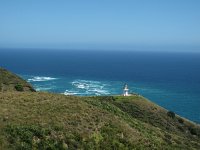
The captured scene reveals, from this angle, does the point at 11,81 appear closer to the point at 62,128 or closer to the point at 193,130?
the point at 193,130

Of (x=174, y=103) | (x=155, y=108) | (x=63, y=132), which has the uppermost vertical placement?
(x=63, y=132)

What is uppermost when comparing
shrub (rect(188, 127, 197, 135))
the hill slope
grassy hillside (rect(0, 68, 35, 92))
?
the hill slope

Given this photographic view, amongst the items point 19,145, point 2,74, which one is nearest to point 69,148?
point 19,145

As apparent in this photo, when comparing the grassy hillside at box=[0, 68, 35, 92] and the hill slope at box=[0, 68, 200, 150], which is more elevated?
the hill slope at box=[0, 68, 200, 150]

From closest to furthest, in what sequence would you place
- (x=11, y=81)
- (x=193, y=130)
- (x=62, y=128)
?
(x=62, y=128), (x=193, y=130), (x=11, y=81)

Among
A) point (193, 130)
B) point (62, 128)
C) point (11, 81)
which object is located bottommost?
point (193, 130)

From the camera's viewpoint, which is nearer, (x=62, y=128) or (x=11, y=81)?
(x=62, y=128)

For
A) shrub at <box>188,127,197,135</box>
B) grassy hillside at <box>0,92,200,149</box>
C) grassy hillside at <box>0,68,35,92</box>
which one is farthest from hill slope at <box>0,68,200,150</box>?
grassy hillside at <box>0,68,35,92</box>

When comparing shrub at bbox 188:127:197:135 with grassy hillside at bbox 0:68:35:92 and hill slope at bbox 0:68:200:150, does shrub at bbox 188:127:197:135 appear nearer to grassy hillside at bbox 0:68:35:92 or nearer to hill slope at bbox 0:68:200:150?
hill slope at bbox 0:68:200:150

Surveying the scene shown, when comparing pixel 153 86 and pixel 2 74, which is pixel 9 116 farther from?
pixel 153 86

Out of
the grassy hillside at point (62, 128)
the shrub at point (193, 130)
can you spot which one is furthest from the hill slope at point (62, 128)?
the shrub at point (193, 130)

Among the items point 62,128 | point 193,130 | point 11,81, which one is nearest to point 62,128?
point 62,128
